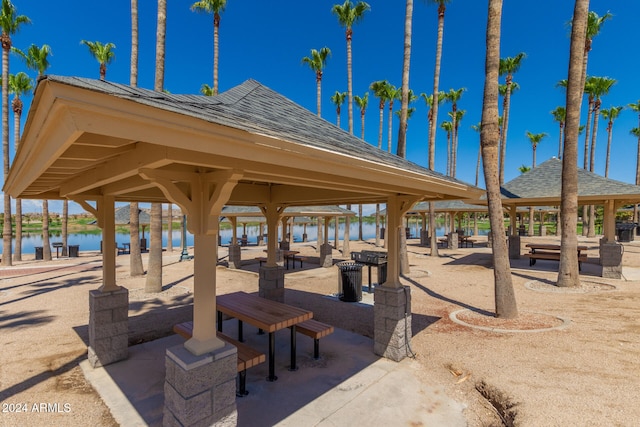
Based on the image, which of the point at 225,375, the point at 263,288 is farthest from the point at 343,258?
the point at 225,375

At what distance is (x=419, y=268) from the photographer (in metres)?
15.2

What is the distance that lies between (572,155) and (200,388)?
12.3 meters

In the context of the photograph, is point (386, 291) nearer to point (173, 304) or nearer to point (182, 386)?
point (182, 386)

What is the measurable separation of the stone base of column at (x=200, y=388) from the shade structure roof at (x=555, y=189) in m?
15.4

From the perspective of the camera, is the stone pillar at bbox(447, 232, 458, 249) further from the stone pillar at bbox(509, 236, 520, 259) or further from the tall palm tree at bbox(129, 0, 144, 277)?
the tall palm tree at bbox(129, 0, 144, 277)

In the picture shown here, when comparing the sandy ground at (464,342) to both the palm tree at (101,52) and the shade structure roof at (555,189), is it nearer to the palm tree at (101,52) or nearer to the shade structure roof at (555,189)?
the shade structure roof at (555,189)

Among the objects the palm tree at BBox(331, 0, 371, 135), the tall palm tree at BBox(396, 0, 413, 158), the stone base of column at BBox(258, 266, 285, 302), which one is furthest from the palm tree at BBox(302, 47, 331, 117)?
the stone base of column at BBox(258, 266, 285, 302)

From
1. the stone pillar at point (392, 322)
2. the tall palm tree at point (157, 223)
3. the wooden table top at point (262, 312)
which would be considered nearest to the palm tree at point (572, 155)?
the stone pillar at point (392, 322)

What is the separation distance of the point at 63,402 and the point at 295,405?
327cm

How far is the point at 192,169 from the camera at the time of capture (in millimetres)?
2959

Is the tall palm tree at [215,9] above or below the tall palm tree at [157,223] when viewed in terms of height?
above

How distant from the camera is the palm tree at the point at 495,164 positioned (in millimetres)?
7367

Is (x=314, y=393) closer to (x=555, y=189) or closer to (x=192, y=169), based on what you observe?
(x=192, y=169)

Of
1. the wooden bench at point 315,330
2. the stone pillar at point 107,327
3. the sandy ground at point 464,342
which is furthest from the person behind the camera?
the wooden bench at point 315,330
